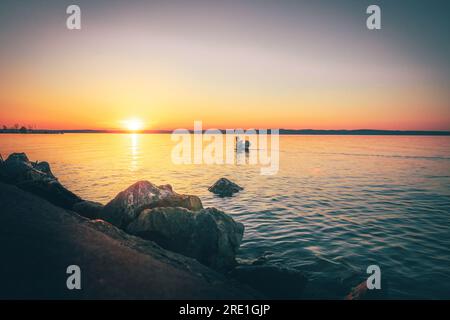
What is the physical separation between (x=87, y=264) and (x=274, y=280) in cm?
603

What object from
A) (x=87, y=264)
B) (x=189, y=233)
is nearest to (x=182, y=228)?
(x=189, y=233)

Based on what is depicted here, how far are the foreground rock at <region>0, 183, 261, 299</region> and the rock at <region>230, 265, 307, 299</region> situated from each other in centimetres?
102

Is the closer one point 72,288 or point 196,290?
point 72,288

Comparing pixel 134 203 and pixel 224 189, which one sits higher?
pixel 134 203

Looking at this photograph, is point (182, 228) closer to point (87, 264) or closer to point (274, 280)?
point (274, 280)

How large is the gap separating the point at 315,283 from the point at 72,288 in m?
8.13

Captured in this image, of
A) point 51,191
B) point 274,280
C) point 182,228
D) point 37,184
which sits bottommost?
point 274,280

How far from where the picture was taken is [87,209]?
12.4 m

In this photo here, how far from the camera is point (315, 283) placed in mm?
9742

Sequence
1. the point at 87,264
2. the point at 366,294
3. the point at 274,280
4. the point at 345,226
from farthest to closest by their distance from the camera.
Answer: the point at 345,226, the point at 274,280, the point at 366,294, the point at 87,264

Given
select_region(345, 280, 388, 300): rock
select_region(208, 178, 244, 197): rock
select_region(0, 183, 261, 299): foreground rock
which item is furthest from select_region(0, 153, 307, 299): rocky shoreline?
select_region(208, 178, 244, 197): rock

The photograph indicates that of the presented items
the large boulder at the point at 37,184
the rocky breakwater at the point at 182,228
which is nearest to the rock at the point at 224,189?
the rocky breakwater at the point at 182,228
